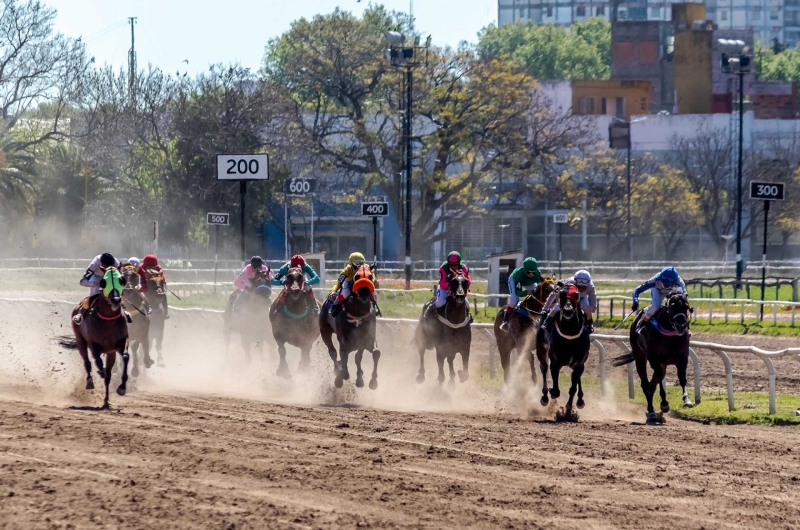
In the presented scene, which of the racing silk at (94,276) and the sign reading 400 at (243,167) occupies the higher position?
the sign reading 400 at (243,167)

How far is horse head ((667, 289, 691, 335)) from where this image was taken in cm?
1410

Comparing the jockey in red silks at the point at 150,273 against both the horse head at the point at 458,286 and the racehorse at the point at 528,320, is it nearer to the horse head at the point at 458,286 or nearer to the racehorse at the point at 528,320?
the horse head at the point at 458,286

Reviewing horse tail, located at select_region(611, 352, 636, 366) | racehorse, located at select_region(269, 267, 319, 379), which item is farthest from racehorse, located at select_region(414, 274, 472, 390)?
horse tail, located at select_region(611, 352, 636, 366)

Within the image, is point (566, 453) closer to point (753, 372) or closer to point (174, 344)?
point (753, 372)

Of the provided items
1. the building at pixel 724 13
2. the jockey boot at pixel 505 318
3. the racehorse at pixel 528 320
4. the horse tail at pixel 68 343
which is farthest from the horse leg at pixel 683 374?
the building at pixel 724 13

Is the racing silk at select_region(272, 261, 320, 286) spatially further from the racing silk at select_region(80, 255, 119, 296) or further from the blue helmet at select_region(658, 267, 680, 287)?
the blue helmet at select_region(658, 267, 680, 287)

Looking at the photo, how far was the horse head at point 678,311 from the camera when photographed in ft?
46.3

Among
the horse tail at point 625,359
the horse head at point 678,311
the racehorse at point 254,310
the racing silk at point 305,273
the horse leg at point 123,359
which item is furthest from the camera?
the racehorse at point 254,310

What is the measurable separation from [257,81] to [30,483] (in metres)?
48.9

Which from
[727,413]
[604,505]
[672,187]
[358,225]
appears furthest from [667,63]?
[604,505]

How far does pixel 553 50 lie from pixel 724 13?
35.0m

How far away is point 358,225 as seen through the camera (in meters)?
64.6

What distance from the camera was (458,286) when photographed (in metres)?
16.5

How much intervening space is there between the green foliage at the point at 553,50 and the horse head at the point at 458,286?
4217 inches
